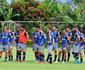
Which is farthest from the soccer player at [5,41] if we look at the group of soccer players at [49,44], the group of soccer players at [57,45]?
the group of soccer players at [57,45]

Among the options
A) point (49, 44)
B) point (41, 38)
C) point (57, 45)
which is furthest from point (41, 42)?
point (57, 45)

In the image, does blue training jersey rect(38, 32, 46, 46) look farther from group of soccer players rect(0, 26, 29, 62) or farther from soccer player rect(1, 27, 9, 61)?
soccer player rect(1, 27, 9, 61)

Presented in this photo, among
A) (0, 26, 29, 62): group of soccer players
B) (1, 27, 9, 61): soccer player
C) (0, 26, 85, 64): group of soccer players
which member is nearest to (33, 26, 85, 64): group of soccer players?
(0, 26, 85, 64): group of soccer players

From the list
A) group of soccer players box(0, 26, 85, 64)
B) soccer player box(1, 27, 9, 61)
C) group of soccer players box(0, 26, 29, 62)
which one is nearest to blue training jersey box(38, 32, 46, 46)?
group of soccer players box(0, 26, 85, 64)

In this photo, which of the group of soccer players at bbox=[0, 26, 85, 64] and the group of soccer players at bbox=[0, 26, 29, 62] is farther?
the group of soccer players at bbox=[0, 26, 29, 62]

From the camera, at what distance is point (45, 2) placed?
160 feet

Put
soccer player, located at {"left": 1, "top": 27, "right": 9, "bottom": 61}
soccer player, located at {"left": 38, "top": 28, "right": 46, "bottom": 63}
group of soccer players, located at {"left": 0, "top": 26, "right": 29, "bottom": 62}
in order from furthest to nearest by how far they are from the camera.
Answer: soccer player, located at {"left": 1, "top": 27, "right": 9, "bottom": 61}
group of soccer players, located at {"left": 0, "top": 26, "right": 29, "bottom": 62}
soccer player, located at {"left": 38, "top": 28, "right": 46, "bottom": 63}

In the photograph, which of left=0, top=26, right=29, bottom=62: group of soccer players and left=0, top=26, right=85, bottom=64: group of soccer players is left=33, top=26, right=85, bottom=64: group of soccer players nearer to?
left=0, top=26, right=85, bottom=64: group of soccer players

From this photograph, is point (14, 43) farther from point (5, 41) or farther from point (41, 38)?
point (41, 38)

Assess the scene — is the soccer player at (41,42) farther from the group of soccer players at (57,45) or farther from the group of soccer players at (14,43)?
the group of soccer players at (14,43)

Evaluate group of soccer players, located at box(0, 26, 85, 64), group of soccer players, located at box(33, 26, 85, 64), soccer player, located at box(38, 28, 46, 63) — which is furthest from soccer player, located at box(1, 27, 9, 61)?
soccer player, located at box(38, 28, 46, 63)

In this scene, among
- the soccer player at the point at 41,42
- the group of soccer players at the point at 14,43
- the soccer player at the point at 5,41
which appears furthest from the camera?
the soccer player at the point at 5,41

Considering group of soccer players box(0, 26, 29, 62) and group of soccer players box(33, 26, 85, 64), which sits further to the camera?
group of soccer players box(0, 26, 29, 62)

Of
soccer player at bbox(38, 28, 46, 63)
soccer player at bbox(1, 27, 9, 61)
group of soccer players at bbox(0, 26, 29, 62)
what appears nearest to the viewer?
soccer player at bbox(38, 28, 46, 63)
